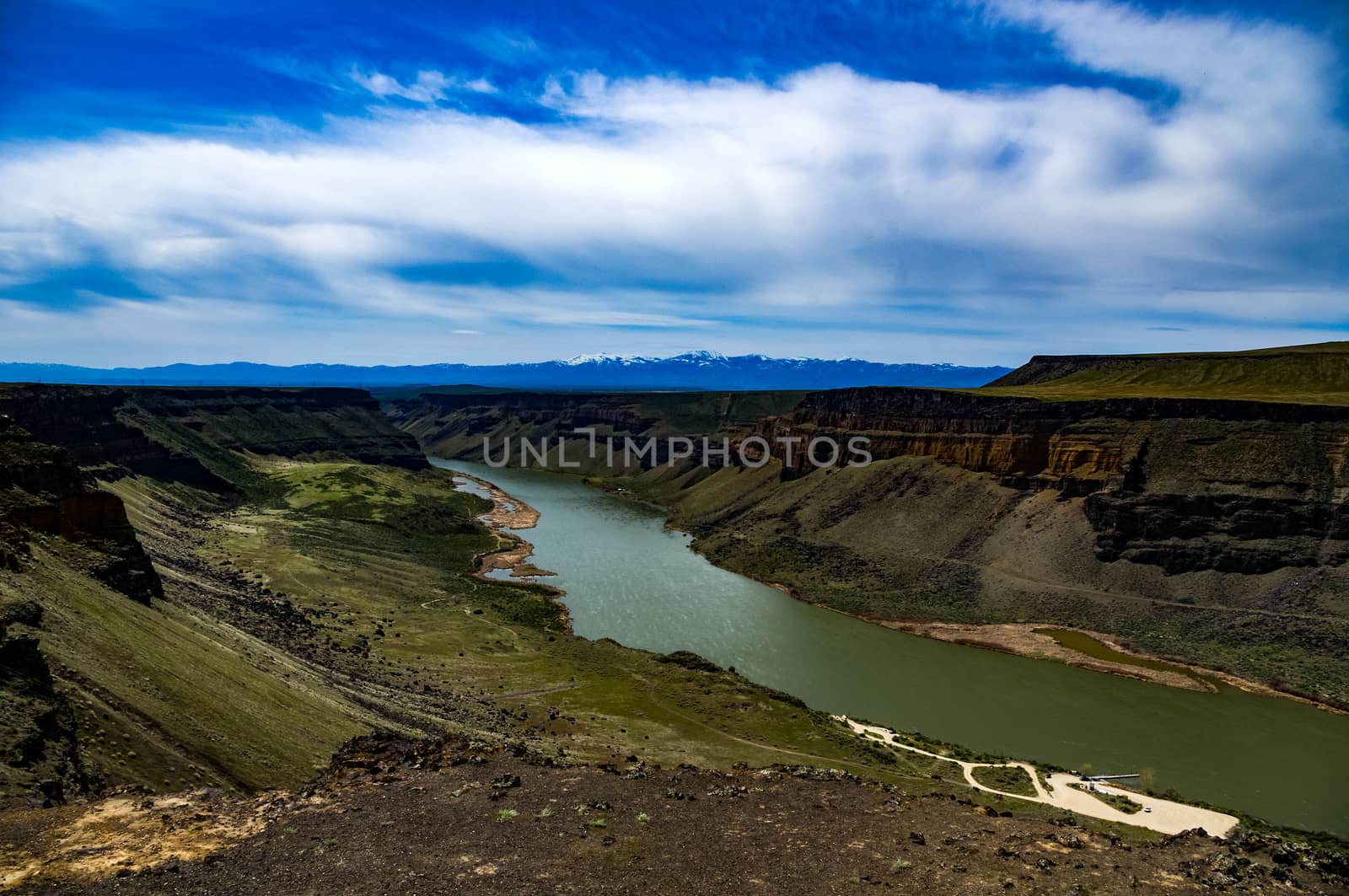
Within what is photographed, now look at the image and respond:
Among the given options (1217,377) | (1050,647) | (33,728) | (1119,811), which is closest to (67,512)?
(33,728)

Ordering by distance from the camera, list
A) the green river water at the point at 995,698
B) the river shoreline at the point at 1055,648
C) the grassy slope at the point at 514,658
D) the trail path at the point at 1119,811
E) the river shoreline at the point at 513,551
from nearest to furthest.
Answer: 1. the trail path at the point at 1119,811
2. the grassy slope at the point at 514,658
3. the green river water at the point at 995,698
4. the river shoreline at the point at 1055,648
5. the river shoreline at the point at 513,551

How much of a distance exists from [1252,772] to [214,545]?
7802cm

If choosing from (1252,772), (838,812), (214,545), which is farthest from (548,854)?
(214,545)

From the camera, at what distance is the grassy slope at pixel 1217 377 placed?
81.2 metres

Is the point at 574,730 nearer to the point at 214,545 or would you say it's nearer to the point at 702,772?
the point at 702,772

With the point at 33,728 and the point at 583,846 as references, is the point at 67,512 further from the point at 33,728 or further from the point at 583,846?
the point at 583,846

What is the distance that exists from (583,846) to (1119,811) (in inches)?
1017

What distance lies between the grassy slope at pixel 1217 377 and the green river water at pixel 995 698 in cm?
3961

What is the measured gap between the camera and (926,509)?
78812 mm

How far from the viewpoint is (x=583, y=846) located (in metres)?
16.6

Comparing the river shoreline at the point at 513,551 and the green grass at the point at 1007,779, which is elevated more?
the river shoreline at the point at 513,551

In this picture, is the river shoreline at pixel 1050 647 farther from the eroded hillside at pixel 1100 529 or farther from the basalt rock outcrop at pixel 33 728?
the basalt rock outcrop at pixel 33 728

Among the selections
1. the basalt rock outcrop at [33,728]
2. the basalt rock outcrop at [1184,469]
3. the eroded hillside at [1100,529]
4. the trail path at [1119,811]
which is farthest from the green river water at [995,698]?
the basalt rock outcrop at [33,728]

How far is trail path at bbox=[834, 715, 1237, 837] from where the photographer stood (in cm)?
2947
